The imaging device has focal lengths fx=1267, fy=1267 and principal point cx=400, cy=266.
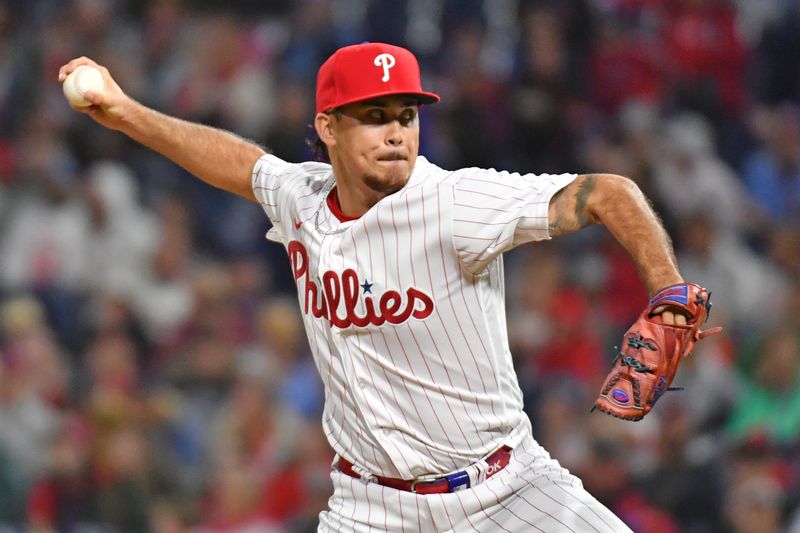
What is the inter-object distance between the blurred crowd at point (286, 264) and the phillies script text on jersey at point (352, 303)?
2995 mm

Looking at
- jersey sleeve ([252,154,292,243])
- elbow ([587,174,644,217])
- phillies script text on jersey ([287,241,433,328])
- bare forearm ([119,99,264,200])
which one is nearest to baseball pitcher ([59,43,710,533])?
phillies script text on jersey ([287,241,433,328])

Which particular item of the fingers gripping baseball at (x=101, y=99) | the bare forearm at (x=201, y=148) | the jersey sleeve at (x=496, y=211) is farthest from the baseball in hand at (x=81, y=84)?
the jersey sleeve at (x=496, y=211)

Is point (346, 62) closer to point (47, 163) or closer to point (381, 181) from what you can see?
point (381, 181)

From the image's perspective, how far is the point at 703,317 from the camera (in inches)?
113

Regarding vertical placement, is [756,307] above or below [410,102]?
below

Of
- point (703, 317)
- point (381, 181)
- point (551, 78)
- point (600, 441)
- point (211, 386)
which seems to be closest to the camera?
point (703, 317)

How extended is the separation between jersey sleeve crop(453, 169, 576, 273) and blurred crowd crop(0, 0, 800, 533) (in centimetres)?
307

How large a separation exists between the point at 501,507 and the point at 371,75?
121 centimetres

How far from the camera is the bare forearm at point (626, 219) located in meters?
2.89

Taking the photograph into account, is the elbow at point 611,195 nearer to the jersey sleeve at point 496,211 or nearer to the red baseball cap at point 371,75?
the jersey sleeve at point 496,211

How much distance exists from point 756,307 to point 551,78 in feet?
6.81

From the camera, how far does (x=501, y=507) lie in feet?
11.0

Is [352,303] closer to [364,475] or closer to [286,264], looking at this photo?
[364,475]

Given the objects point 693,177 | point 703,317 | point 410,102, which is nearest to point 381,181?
point 410,102
